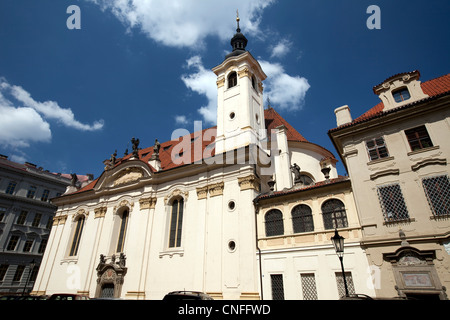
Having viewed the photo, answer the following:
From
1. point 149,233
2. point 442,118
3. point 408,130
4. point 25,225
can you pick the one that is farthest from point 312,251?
point 25,225

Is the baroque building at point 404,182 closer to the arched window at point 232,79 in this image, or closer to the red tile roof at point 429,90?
the red tile roof at point 429,90

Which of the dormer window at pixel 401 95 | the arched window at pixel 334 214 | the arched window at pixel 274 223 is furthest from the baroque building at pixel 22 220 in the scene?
the dormer window at pixel 401 95

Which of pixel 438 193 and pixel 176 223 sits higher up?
pixel 176 223

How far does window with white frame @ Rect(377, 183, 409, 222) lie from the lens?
1257 cm

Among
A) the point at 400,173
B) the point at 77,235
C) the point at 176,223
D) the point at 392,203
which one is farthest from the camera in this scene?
the point at 77,235

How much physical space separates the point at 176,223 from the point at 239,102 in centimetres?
1222

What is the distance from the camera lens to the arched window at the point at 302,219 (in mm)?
15494

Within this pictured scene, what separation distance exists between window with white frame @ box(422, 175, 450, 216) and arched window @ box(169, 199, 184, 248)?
16.7 metres

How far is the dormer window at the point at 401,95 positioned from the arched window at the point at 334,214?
6759 millimetres

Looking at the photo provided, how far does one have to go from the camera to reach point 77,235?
1096 inches

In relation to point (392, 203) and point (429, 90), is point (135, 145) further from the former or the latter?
point (429, 90)

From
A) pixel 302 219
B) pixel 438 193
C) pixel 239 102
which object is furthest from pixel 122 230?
pixel 438 193

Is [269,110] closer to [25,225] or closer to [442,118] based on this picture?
[442,118]
